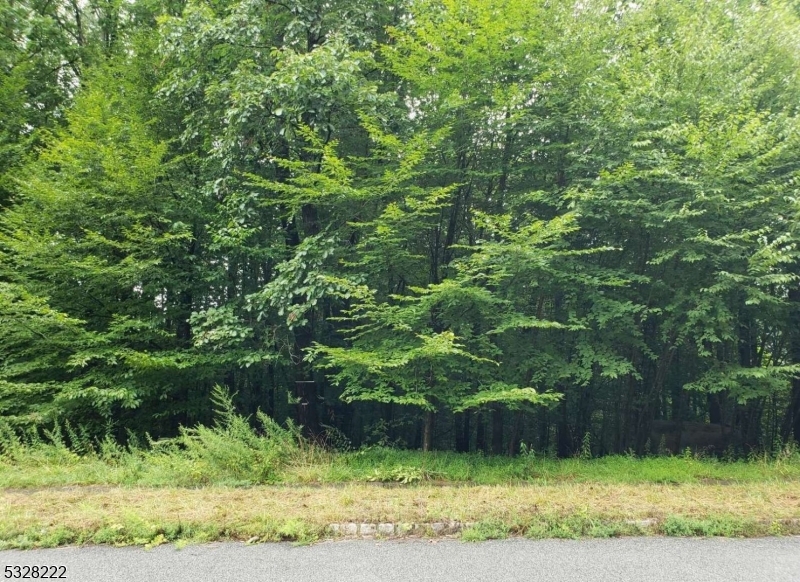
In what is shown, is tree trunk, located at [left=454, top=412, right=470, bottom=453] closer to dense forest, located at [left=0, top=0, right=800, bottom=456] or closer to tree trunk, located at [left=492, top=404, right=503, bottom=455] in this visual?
tree trunk, located at [left=492, top=404, right=503, bottom=455]

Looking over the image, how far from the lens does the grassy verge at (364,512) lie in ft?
13.5

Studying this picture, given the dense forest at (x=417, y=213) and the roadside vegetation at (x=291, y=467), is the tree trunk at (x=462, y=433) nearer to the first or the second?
the dense forest at (x=417, y=213)

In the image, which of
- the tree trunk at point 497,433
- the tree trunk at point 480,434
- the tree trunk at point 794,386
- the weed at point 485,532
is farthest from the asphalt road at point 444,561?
the tree trunk at point 480,434

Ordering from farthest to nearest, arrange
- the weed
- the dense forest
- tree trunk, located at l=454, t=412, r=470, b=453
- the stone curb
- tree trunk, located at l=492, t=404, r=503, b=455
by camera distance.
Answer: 1. tree trunk, located at l=454, t=412, r=470, b=453
2. tree trunk, located at l=492, t=404, r=503, b=455
3. the dense forest
4. the stone curb
5. the weed

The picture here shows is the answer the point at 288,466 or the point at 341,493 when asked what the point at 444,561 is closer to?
the point at 341,493

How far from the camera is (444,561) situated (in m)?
3.70

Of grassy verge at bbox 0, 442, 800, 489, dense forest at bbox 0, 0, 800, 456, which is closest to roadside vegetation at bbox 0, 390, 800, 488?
grassy verge at bbox 0, 442, 800, 489

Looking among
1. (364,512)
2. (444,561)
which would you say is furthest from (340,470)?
(444,561)

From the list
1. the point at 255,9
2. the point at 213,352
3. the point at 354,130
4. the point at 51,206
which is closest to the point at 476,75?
the point at 354,130

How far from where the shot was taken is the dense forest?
7.09m

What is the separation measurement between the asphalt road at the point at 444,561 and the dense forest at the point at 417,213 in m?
2.67

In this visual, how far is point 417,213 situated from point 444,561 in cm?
461

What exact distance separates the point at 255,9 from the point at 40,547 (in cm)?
812

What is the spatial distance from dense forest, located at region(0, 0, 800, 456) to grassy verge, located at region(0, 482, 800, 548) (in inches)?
70.3
